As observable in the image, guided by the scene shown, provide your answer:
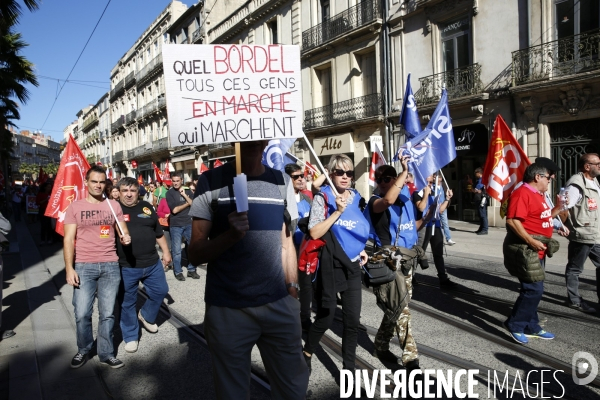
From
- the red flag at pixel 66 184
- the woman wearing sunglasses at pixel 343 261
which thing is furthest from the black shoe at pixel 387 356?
the red flag at pixel 66 184

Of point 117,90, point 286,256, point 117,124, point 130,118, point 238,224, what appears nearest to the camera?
point 238,224

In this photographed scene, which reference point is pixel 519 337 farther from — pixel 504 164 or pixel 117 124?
pixel 117 124

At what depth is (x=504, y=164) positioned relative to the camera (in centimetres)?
589

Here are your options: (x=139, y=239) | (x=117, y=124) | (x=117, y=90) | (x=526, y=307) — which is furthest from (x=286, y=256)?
(x=117, y=90)

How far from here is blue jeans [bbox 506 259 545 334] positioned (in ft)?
14.1

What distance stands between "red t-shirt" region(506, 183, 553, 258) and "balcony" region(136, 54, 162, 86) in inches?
1484

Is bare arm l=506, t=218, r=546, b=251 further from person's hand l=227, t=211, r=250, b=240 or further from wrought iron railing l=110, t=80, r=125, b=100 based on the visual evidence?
wrought iron railing l=110, t=80, r=125, b=100

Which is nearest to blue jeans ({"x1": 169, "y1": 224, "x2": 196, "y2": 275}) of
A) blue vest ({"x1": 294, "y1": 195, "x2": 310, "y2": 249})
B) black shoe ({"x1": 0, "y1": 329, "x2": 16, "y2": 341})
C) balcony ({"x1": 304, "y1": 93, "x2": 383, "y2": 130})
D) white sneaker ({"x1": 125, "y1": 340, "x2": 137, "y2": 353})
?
black shoe ({"x1": 0, "y1": 329, "x2": 16, "y2": 341})

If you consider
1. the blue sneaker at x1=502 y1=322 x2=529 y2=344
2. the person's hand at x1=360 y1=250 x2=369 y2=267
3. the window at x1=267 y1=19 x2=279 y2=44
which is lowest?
the blue sneaker at x1=502 y1=322 x2=529 y2=344

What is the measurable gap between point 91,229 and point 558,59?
13.0 meters

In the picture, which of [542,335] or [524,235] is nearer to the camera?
[524,235]

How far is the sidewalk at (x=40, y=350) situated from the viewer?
372 centimetres

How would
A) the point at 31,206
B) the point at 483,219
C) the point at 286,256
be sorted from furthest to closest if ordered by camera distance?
the point at 31,206 → the point at 483,219 → the point at 286,256

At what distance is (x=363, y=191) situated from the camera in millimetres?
19547
